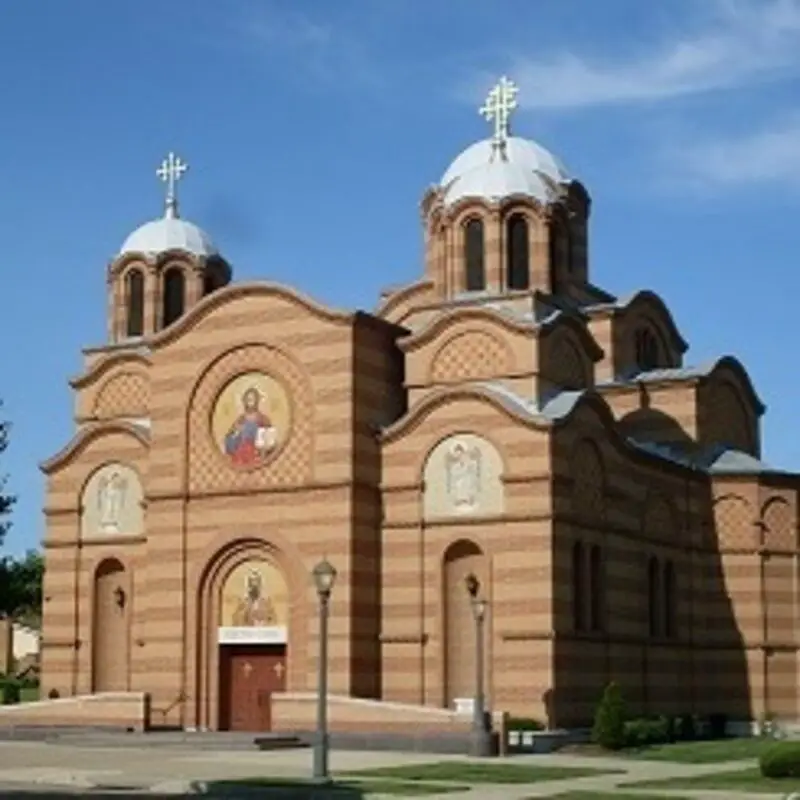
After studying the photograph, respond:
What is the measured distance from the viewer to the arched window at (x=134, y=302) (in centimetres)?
5247

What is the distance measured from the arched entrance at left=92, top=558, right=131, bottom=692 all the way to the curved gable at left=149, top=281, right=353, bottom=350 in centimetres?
691

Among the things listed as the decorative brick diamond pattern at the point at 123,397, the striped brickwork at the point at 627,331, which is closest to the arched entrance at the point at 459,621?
the striped brickwork at the point at 627,331

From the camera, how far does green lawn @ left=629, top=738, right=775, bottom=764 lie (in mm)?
35719

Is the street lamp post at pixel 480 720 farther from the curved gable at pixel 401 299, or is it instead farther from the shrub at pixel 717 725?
the curved gable at pixel 401 299

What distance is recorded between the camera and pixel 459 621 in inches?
1640

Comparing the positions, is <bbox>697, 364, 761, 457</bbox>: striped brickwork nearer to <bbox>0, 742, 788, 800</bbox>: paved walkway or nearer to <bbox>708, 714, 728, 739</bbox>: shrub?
<bbox>708, 714, 728, 739</bbox>: shrub

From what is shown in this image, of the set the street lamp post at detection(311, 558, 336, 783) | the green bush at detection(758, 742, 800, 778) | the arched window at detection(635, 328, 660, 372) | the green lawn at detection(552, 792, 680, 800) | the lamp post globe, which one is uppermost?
the arched window at detection(635, 328, 660, 372)

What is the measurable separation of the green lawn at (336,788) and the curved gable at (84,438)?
68.5 feet

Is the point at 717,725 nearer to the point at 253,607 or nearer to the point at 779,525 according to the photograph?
the point at 779,525

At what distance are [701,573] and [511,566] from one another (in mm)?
10501

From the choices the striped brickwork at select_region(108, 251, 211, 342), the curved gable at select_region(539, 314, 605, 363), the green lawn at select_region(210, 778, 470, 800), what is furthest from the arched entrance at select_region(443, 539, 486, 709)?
the striped brickwork at select_region(108, 251, 211, 342)

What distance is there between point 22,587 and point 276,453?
2012 centimetres

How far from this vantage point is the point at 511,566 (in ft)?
133

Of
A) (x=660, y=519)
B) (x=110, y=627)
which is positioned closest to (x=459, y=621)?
(x=660, y=519)
